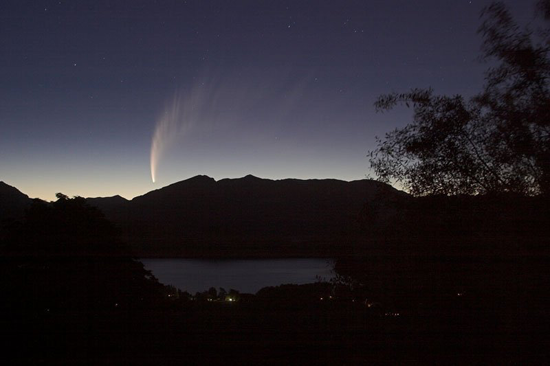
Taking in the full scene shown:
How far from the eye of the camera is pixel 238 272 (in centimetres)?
408

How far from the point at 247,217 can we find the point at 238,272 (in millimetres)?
1553

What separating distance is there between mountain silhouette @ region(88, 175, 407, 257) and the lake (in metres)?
0.14

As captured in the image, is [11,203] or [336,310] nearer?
[336,310]

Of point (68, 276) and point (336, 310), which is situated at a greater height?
point (68, 276)

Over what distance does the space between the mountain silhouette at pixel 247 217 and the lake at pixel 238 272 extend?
14 cm

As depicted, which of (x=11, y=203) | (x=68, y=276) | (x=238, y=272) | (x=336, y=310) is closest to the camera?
(x=68, y=276)

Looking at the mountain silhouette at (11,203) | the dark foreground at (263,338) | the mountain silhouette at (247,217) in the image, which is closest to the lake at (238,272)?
the mountain silhouette at (247,217)

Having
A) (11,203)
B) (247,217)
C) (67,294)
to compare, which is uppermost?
(11,203)

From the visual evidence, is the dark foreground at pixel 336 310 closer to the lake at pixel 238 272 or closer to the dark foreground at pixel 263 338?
the dark foreground at pixel 263 338

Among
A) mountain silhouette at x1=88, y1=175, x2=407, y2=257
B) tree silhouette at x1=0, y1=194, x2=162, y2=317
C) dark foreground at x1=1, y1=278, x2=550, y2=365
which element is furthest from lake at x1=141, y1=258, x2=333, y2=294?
dark foreground at x1=1, y1=278, x2=550, y2=365

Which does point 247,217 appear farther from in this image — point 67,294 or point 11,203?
point 11,203

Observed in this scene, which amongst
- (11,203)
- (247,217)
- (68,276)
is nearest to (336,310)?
(68,276)

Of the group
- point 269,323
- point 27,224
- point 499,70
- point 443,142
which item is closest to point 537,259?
point 443,142

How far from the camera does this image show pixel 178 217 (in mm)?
5074
